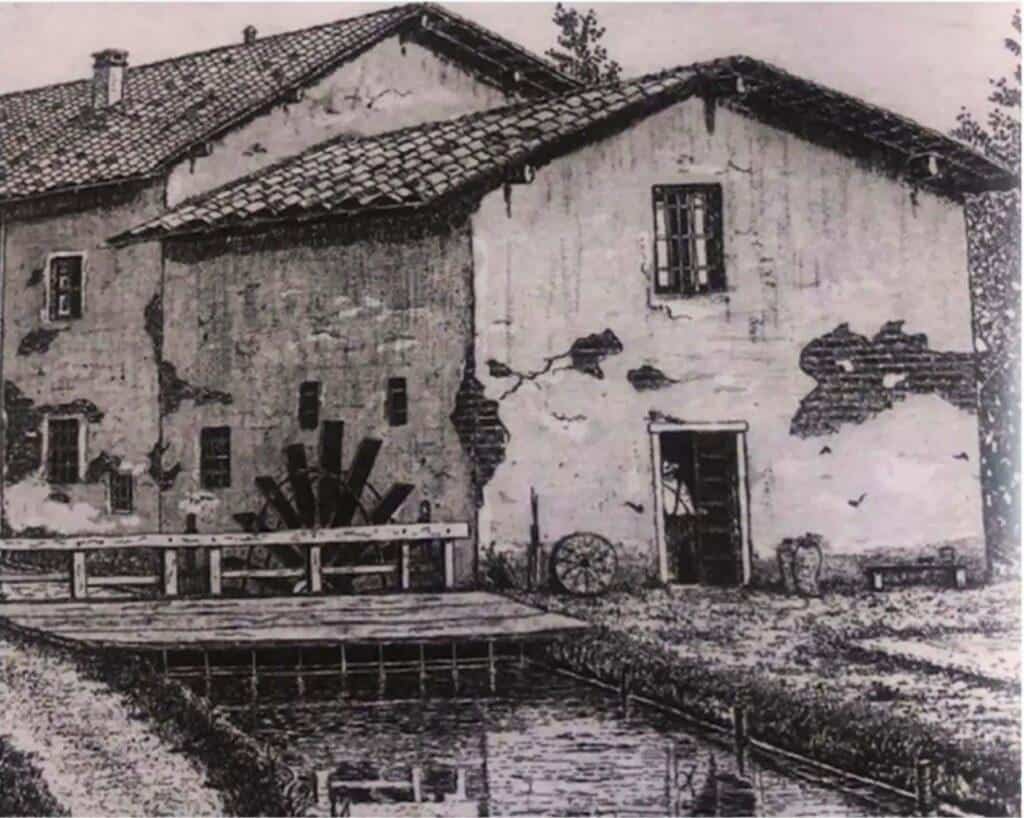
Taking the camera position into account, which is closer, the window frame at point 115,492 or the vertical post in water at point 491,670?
the vertical post in water at point 491,670

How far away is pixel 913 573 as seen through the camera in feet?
12.9

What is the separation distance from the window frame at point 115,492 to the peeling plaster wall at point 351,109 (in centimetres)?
87

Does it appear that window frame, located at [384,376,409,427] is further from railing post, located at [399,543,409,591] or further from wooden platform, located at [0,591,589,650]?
wooden platform, located at [0,591,589,650]

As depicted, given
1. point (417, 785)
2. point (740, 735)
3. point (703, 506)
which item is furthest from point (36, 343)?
point (740, 735)

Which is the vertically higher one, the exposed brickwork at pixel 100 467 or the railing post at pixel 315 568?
the exposed brickwork at pixel 100 467

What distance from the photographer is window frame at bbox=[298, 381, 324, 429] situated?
13.0 feet

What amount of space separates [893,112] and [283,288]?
5.47 feet

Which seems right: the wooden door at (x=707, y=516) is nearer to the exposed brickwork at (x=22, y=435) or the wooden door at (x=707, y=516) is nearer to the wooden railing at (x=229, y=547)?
the wooden railing at (x=229, y=547)

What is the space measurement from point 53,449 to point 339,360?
79cm

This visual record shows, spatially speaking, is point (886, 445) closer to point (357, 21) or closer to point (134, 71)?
point (357, 21)

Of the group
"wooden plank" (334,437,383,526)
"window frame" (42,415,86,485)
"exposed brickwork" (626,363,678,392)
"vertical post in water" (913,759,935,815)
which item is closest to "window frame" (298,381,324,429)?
"wooden plank" (334,437,383,526)

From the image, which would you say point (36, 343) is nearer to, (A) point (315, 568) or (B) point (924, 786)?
(A) point (315, 568)

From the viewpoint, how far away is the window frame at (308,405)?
13.0 feet

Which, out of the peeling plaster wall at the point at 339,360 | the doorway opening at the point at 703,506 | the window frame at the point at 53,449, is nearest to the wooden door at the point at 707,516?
the doorway opening at the point at 703,506
